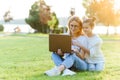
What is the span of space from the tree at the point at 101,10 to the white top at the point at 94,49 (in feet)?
118

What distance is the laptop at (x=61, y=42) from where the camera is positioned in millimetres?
6715

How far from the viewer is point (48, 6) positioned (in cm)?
4631

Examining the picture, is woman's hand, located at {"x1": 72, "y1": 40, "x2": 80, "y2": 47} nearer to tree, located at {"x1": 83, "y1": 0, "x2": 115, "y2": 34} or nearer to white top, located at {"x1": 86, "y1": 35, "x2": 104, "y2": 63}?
white top, located at {"x1": 86, "y1": 35, "x2": 104, "y2": 63}

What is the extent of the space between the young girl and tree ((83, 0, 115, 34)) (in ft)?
117

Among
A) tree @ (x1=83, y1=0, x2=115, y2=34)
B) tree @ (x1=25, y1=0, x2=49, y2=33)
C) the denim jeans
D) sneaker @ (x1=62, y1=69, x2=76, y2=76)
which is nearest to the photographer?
sneaker @ (x1=62, y1=69, x2=76, y2=76)

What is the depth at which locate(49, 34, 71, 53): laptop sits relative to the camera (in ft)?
22.0

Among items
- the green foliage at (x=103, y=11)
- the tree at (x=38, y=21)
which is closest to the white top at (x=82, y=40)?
the tree at (x=38, y=21)

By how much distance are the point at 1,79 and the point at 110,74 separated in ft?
7.26

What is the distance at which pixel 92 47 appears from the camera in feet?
22.9

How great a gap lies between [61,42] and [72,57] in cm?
36

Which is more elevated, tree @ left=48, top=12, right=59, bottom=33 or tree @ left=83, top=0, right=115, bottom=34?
tree @ left=83, top=0, right=115, bottom=34

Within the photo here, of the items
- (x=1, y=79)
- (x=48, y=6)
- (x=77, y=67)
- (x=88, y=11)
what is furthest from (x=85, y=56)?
(x=48, y=6)

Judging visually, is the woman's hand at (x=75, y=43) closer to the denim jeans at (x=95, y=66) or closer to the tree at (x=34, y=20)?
the denim jeans at (x=95, y=66)

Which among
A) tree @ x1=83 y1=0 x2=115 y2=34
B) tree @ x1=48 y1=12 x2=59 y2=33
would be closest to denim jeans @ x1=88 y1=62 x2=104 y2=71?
tree @ x1=48 y1=12 x2=59 y2=33
